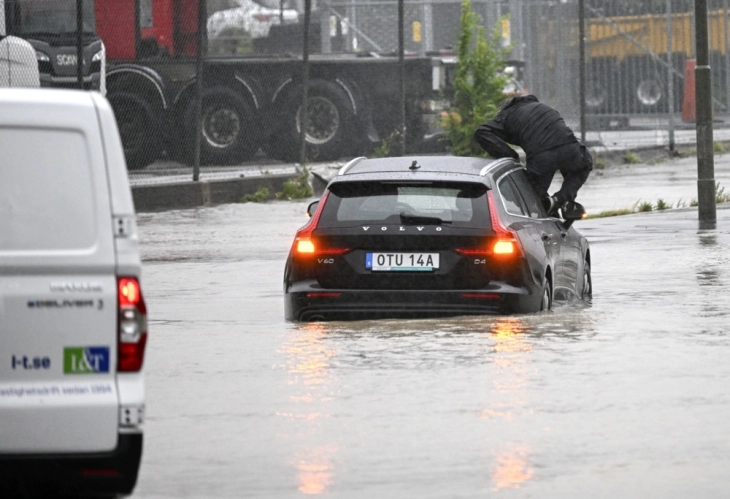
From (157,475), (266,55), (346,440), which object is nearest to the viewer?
(157,475)

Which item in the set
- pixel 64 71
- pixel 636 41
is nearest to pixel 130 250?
pixel 64 71

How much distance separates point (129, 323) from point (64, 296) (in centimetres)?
24

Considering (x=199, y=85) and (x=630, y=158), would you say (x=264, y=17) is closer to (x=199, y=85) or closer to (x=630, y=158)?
(x=199, y=85)

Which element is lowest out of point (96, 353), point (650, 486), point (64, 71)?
point (650, 486)

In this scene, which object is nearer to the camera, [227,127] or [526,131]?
[526,131]

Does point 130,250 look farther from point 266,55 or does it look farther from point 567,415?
point 266,55

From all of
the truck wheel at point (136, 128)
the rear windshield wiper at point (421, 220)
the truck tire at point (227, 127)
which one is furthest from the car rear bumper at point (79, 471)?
the truck tire at point (227, 127)

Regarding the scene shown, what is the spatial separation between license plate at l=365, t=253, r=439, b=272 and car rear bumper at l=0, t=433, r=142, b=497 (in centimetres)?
507

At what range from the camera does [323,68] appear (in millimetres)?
27922

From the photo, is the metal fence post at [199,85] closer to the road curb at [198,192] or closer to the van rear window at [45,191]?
the road curb at [198,192]

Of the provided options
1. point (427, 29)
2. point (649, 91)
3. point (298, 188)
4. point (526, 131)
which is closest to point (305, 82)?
point (298, 188)

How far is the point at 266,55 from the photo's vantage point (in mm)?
27422

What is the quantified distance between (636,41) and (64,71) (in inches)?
492

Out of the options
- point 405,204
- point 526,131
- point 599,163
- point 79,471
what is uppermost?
point 526,131
